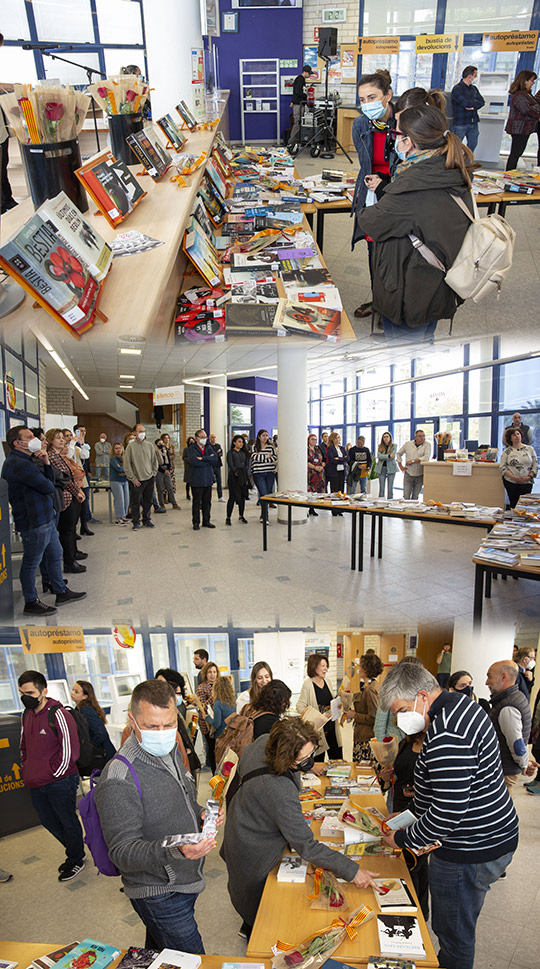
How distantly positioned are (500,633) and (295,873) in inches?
103

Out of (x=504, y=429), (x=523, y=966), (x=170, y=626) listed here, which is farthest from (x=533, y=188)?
(x=523, y=966)

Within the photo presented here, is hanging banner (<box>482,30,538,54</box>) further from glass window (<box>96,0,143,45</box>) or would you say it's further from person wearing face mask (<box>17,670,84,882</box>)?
person wearing face mask (<box>17,670,84,882</box>)

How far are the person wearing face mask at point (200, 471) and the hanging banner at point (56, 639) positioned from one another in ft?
2.95

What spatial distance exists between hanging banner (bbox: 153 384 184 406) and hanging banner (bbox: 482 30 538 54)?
33.7 feet

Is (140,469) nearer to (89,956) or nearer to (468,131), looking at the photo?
(89,956)

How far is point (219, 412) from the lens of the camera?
8.85 feet

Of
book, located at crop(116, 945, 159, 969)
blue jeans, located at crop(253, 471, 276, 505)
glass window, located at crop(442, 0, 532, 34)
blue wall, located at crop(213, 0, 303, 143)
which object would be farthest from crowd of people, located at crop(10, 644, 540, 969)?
glass window, located at crop(442, 0, 532, 34)

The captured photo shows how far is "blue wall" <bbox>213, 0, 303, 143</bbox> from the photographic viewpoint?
10.4 m

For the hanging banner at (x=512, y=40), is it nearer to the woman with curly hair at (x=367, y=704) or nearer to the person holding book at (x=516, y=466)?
the person holding book at (x=516, y=466)

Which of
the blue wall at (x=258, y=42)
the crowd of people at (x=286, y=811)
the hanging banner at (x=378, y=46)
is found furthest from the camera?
the blue wall at (x=258, y=42)

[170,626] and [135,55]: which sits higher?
[135,55]

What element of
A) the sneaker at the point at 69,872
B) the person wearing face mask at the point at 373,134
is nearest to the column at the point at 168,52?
the person wearing face mask at the point at 373,134

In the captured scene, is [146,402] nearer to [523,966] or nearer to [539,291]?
[523,966]

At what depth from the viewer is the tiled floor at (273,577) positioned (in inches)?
115
